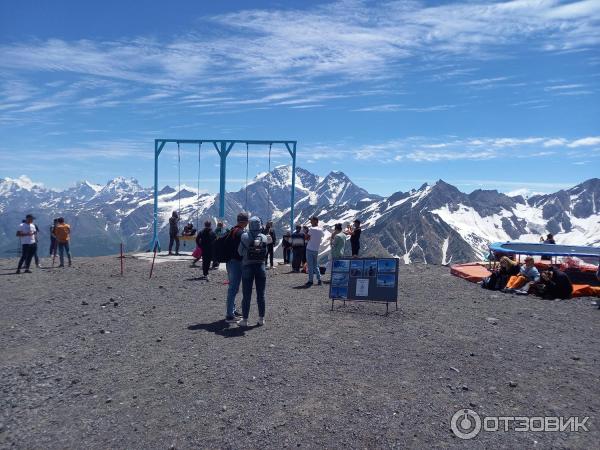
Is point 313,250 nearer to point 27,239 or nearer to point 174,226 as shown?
point 27,239

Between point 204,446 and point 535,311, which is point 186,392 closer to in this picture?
point 204,446

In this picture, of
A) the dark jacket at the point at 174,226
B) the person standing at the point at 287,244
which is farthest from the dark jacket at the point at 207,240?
the dark jacket at the point at 174,226

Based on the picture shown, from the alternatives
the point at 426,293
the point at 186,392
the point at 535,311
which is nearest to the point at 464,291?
the point at 426,293

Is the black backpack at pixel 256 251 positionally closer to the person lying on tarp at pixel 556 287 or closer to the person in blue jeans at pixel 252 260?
the person in blue jeans at pixel 252 260

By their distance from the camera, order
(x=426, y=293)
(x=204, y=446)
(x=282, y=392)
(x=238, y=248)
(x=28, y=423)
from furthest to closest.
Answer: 1. (x=426, y=293)
2. (x=238, y=248)
3. (x=282, y=392)
4. (x=28, y=423)
5. (x=204, y=446)

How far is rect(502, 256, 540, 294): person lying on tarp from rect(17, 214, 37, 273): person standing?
1873 cm

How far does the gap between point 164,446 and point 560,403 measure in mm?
5758

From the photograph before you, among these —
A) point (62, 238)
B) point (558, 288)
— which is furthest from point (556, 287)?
point (62, 238)

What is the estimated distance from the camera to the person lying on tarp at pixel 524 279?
18.0 meters

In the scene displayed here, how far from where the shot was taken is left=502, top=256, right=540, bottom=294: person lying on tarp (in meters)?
18.0

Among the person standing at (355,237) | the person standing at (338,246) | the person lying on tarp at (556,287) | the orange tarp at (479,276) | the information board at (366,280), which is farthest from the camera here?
the person standing at (355,237)

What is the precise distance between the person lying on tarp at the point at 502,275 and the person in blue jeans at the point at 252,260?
10.6 meters

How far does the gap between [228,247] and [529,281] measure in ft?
39.3

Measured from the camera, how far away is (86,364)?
31.2ft
